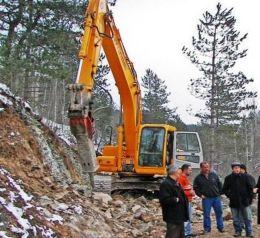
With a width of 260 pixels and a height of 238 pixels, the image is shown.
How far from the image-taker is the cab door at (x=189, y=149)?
16391 mm

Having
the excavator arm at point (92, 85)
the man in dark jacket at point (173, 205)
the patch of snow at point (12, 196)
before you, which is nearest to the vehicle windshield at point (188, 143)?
the excavator arm at point (92, 85)

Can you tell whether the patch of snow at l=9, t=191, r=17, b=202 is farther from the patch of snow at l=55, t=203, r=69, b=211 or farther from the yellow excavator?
the yellow excavator

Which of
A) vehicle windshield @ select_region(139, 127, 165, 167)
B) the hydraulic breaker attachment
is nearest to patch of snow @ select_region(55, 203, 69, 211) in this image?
the hydraulic breaker attachment

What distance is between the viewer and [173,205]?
809 centimetres

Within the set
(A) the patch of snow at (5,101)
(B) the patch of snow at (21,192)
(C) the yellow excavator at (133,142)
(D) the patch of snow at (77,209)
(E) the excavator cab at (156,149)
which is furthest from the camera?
(E) the excavator cab at (156,149)

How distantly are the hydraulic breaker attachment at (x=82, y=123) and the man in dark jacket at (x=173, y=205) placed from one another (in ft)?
8.50

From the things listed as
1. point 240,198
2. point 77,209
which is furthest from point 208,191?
point 77,209

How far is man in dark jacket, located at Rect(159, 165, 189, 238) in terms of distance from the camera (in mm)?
8031

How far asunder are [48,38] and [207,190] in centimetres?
1144

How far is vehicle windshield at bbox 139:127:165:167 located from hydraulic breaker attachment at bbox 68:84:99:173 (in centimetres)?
506

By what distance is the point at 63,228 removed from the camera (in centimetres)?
801

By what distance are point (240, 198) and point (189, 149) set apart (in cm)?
619

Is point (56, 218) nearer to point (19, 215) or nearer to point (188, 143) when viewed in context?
point (19, 215)

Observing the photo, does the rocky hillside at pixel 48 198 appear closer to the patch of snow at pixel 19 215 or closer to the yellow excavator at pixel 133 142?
the patch of snow at pixel 19 215
